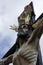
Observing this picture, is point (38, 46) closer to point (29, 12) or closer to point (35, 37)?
point (35, 37)

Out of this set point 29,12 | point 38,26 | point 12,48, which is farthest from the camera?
point 12,48

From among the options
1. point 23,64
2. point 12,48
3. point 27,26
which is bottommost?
point 23,64

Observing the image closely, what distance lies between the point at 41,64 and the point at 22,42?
0.61 metres

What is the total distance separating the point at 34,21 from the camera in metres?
6.00

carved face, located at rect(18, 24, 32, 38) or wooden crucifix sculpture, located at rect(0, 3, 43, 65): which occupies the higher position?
carved face, located at rect(18, 24, 32, 38)

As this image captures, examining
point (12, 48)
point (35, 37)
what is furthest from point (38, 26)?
point (12, 48)

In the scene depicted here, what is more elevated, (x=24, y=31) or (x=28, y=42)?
(x=24, y=31)

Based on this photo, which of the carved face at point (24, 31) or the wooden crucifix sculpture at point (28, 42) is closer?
the wooden crucifix sculpture at point (28, 42)

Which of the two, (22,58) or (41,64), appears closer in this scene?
(22,58)

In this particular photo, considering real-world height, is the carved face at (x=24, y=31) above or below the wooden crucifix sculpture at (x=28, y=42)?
above

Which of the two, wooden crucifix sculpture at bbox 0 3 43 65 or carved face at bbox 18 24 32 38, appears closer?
wooden crucifix sculpture at bbox 0 3 43 65

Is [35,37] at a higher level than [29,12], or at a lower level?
lower

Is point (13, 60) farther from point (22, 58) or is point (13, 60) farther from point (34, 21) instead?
point (34, 21)

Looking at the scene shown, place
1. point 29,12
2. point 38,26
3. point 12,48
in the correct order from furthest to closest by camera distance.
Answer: point 12,48 → point 29,12 → point 38,26
